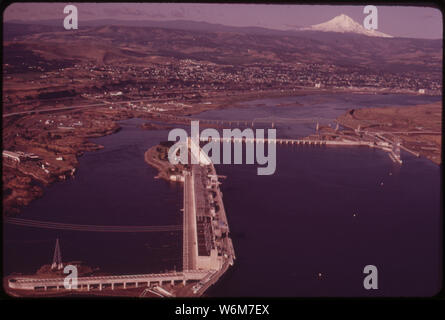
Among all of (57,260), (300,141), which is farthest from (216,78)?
(57,260)

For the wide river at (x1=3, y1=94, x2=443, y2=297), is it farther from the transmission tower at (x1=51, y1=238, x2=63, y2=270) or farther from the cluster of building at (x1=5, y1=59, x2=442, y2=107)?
the cluster of building at (x1=5, y1=59, x2=442, y2=107)

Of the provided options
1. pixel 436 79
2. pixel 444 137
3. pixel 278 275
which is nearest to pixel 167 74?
pixel 436 79

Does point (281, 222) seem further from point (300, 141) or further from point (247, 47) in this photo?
point (247, 47)

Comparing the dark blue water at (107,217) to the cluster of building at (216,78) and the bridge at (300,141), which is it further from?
the cluster of building at (216,78)

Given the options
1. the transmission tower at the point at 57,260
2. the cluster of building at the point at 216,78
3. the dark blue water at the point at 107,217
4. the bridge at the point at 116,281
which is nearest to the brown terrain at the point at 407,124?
the cluster of building at the point at 216,78

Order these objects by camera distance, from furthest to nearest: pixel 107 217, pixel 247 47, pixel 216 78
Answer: pixel 247 47 → pixel 216 78 → pixel 107 217
